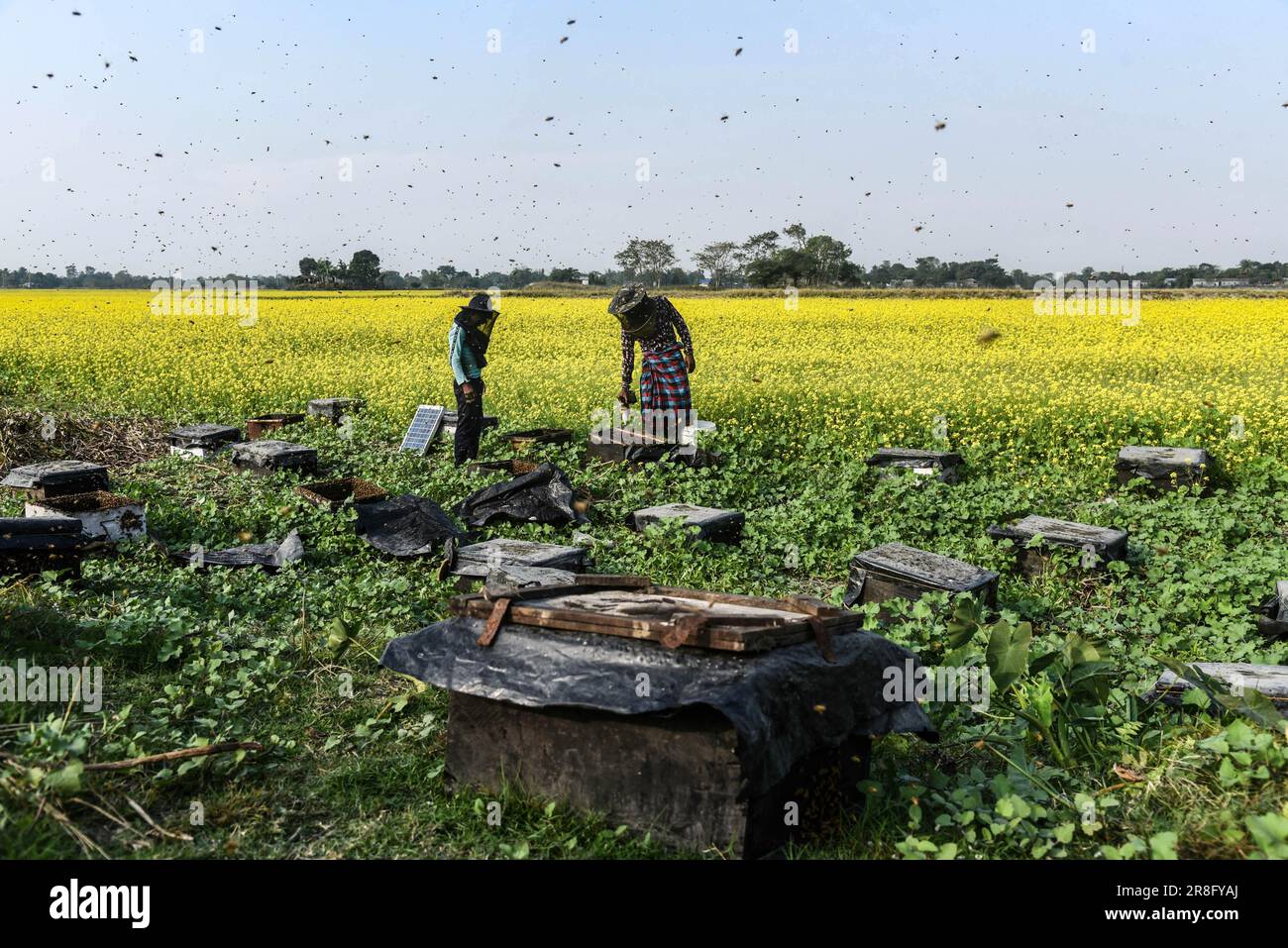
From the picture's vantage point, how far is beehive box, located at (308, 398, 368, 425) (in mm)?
11953

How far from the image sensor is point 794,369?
15531mm

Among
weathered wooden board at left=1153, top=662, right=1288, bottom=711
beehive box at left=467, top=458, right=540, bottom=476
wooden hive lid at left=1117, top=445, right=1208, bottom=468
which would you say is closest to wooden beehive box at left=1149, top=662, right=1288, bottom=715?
weathered wooden board at left=1153, top=662, right=1288, bottom=711

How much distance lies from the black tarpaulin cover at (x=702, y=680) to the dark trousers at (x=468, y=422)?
237 inches

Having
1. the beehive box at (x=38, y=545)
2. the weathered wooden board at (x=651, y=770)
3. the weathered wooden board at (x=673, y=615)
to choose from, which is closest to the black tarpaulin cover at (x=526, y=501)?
the beehive box at (x=38, y=545)

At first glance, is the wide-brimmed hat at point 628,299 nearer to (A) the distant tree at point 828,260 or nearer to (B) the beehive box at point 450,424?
(B) the beehive box at point 450,424

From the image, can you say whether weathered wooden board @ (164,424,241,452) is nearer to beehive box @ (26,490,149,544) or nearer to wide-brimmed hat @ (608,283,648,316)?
beehive box @ (26,490,149,544)

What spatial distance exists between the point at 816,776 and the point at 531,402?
996 centimetres

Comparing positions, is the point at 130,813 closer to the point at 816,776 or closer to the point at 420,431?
the point at 816,776

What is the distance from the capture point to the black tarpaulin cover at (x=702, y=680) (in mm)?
3162

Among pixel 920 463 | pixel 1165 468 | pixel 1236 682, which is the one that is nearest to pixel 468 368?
pixel 920 463

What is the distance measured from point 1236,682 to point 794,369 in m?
11.5

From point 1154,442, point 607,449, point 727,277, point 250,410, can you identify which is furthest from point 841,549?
point 727,277

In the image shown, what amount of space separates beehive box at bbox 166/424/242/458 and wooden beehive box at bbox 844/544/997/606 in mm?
6681
